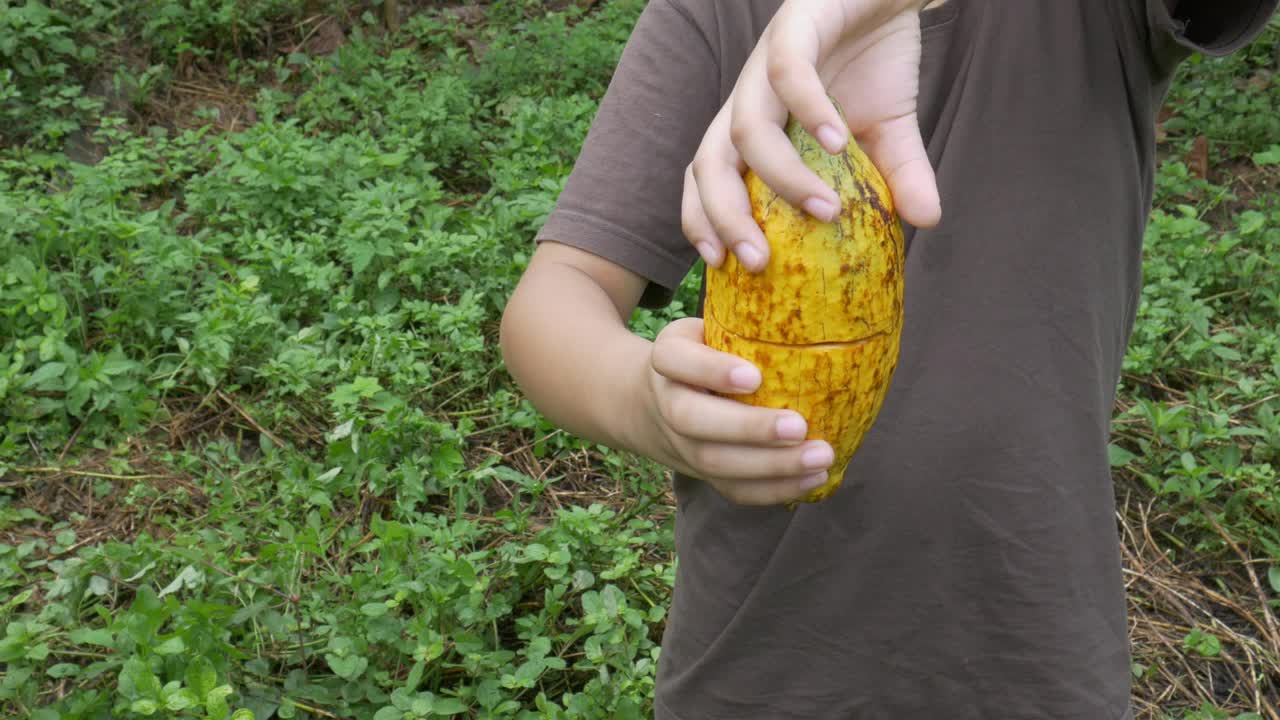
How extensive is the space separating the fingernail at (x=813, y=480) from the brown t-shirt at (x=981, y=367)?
0.33 metres

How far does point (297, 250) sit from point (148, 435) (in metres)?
0.77

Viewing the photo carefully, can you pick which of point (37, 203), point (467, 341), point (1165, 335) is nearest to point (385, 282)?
point (467, 341)

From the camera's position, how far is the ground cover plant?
7.56ft

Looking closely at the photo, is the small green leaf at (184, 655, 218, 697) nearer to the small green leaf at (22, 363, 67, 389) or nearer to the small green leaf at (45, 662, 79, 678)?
the small green leaf at (45, 662, 79, 678)

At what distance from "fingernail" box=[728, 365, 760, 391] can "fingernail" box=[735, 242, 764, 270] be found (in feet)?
0.31

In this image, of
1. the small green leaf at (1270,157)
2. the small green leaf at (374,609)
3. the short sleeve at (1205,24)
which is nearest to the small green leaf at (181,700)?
the small green leaf at (374,609)

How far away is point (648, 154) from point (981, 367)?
1.53 feet

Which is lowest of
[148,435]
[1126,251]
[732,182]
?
[148,435]

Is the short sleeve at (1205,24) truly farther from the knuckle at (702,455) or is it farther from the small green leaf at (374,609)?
the small green leaf at (374,609)

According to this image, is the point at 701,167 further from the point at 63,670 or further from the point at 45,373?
the point at 45,373

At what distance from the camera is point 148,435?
3189 millimetres

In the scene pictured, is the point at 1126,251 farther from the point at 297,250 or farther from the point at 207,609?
the point at 297,250

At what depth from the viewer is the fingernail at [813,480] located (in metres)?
1.05

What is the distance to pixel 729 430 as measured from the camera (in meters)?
1.01
